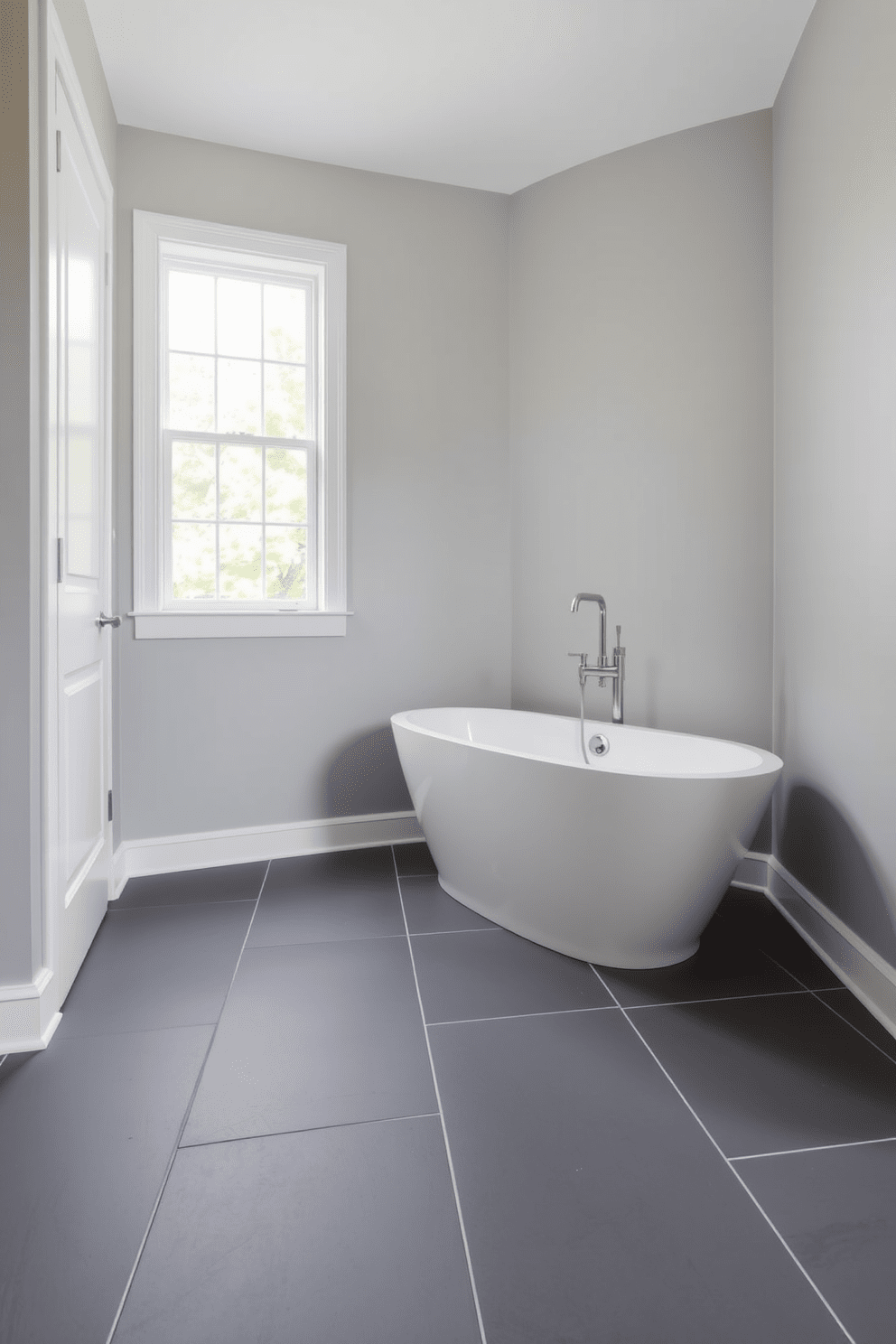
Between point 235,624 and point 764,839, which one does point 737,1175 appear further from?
point 235,624

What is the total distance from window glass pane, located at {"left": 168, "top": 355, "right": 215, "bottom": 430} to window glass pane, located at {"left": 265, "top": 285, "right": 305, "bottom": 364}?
0.27m

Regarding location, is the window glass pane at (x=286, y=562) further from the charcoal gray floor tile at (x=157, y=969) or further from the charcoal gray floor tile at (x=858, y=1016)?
the charcoal gray floor tile at (x=858, y=1016)

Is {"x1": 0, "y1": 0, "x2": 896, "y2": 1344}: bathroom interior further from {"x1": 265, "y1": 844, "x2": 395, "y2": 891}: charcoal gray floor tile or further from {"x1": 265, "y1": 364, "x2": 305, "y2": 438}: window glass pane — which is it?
{"x1": 265, "y1": 364, "x2": 305, "y2": 438}: window glass pane

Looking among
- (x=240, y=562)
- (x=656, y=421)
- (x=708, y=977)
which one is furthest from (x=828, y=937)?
(x=240, y=562)

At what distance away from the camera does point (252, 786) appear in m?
2.98

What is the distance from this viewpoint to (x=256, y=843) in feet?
9.76

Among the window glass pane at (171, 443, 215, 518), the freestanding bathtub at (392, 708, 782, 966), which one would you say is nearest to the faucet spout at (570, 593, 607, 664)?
the freestanding bathtub at (392, 708, 782, 966)

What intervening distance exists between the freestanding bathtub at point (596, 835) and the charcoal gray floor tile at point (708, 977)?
42 mm

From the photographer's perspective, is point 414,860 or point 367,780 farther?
point 367,780

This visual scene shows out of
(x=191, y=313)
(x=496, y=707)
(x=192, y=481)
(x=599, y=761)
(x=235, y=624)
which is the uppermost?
(x=191, y=313)

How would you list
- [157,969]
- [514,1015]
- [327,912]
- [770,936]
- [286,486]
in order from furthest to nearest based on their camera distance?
[286,486] < [327,912] < [770,936] < [157,969] < [514,1015]

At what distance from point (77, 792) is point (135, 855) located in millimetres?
825

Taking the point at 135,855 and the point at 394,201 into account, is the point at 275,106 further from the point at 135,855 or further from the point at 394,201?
the point at 135,855

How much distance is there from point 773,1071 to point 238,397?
114 inches
